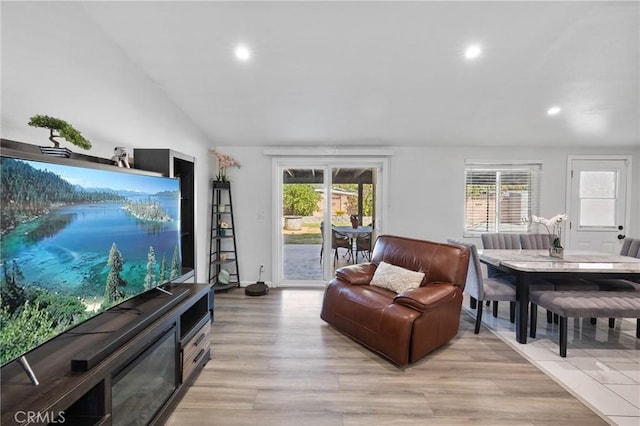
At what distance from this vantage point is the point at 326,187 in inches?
179

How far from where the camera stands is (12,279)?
1087 millimetres

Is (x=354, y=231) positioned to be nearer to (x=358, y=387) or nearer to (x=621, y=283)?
(x=358, y=387)

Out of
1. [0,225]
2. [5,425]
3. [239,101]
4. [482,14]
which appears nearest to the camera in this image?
[5,425]

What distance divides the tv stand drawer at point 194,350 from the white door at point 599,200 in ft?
17.5

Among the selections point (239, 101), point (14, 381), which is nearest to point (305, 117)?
point (239, 101)

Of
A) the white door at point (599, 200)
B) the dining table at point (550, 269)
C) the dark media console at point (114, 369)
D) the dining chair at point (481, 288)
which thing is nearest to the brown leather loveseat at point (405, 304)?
the dining chair at point (481, 288)

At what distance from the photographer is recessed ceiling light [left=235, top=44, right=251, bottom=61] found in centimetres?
249

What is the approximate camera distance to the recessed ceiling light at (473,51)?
2.49 m

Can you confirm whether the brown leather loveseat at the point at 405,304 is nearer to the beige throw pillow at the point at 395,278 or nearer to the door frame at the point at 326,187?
the beige throw pillow at the point at 395,278

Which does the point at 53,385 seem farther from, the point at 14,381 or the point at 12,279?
the point at 12,279

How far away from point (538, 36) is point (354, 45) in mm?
1507

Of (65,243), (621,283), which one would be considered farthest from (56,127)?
(621,283)

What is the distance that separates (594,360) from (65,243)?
3860 millimetres

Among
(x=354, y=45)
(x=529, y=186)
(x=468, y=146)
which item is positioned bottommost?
(x=529, y=186)
